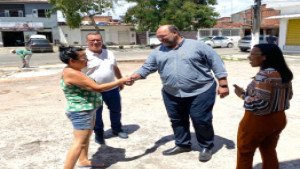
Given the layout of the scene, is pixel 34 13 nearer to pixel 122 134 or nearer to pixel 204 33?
pixel 204 33

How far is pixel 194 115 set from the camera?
125 inches

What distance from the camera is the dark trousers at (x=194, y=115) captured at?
10.3 feet

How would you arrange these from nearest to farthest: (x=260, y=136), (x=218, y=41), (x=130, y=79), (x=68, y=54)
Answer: (x=260, y=136) → (x=68, y=54) → (x=130, y=79) → (x=218, y=41)

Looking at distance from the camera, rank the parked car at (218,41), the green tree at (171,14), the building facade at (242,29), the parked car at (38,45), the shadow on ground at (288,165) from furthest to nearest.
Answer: the building facade at (242,29), the green tree at (171,14), the parked car at (218,41), the parked car at (38,45), the shadow on ground at (288,165)

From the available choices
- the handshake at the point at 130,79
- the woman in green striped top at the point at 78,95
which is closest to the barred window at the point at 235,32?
the handshake at the point at 130,79

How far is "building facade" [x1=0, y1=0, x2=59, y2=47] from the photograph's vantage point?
1253 inches

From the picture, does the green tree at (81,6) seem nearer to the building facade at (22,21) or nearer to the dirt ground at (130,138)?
the building facade at (22,21)

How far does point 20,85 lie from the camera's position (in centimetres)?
891

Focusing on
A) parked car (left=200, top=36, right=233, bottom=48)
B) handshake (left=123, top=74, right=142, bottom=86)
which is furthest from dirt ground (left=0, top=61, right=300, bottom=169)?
parked car (left=200, top=36, right=233, bottom=48)

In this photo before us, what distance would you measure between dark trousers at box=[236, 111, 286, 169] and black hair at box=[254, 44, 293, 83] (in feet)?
1.12

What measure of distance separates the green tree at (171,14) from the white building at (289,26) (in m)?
12.0

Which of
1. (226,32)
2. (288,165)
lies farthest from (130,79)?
(226,32)

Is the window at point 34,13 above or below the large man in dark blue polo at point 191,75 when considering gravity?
above

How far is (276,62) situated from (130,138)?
102 inches
